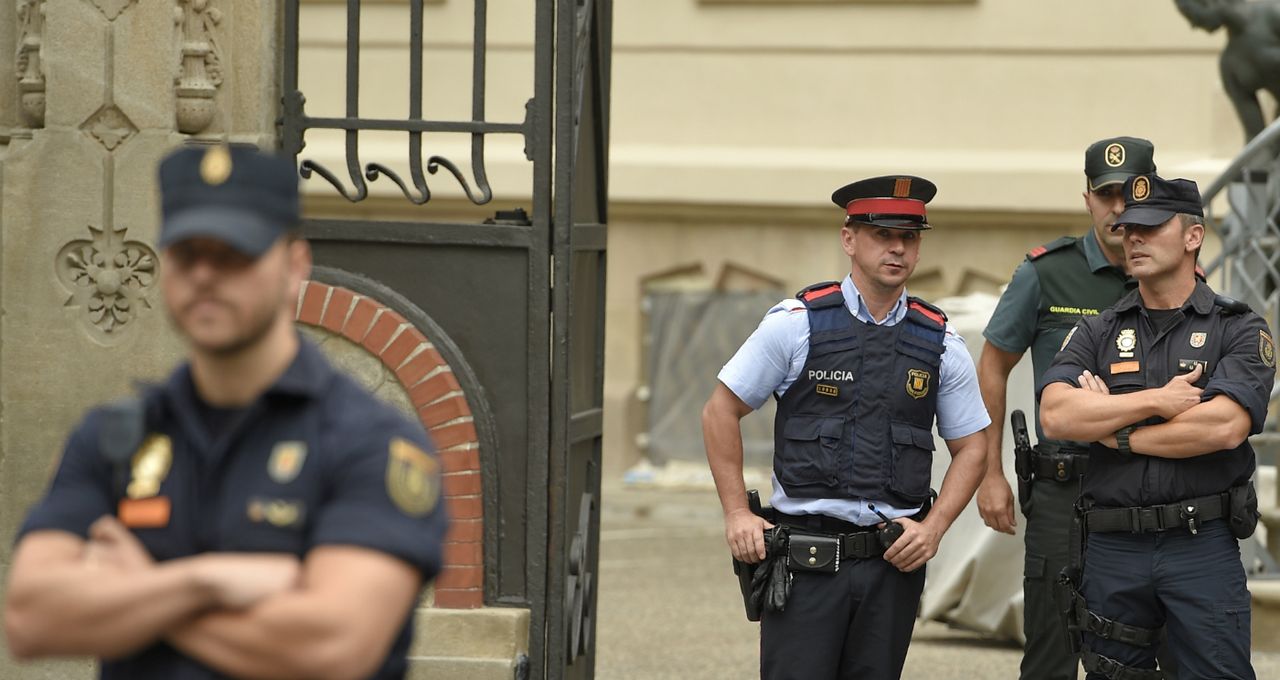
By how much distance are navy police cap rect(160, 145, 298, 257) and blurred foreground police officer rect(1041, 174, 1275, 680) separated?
10.6ft

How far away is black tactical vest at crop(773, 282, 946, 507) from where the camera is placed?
514cm

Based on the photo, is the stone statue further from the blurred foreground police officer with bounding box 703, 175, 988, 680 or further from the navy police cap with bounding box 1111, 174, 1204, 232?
the blurred foreground police officer with bounding box 703, 175, 988, 680

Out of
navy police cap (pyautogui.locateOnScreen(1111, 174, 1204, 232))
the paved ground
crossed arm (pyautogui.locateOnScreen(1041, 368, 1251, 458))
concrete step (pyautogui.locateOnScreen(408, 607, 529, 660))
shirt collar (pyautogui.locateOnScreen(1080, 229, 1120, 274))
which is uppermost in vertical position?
navy police cap (pyautogui.locateOnScreen(1111, 174, 1204, 232))

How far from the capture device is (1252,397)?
16.8 feet

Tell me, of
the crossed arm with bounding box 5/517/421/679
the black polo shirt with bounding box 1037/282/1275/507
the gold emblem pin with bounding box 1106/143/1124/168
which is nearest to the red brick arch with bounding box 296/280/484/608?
the black polo shirt with bounding box 1037/282/1275/507

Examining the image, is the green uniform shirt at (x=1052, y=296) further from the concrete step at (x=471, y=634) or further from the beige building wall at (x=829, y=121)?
the beige building wall at (x=829, y=121)

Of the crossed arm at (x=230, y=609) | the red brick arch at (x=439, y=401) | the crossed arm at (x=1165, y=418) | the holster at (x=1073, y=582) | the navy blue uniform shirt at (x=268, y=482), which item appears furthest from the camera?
the red brick arch at (x=439, y=401)

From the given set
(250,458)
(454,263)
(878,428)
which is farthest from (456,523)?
(250,458)

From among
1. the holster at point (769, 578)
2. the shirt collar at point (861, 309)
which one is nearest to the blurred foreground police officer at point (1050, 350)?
the shirt collar at point (861, 309)

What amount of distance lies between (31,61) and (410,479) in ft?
11.7

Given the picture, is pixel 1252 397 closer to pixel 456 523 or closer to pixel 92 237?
pixel 456 523

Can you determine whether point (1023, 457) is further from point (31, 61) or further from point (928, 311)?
point (31, 61)

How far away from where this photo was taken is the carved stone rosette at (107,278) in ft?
18.2

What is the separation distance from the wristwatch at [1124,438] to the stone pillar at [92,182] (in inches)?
105
